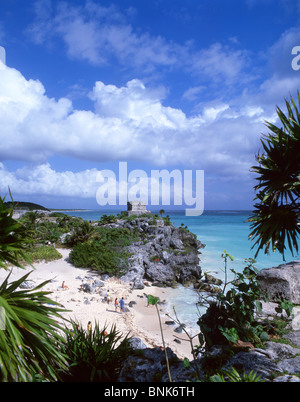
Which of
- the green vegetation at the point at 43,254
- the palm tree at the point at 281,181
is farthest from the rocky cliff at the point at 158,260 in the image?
the palm tree at the point at 281,181

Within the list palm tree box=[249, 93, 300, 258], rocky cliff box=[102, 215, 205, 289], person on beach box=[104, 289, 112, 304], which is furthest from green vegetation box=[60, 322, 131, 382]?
rocky cliff box=[102, 215, 205, 289]

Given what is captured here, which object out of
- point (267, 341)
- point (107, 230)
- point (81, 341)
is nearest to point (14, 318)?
point (81, 341)

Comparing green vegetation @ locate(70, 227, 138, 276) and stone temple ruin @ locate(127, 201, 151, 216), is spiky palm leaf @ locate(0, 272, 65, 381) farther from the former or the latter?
stone temple ruin @ locate(127, 201, 151, 216)

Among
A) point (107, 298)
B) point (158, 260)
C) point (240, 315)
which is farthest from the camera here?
point (158, 260)

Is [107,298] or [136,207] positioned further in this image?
[136,207]

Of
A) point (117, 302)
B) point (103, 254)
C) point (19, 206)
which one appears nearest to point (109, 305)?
point (117, 302)

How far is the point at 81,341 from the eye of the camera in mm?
5148

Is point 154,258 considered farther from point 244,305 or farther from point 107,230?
point 244,305

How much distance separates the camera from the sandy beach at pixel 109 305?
422 inches

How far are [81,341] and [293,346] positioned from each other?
4.29m

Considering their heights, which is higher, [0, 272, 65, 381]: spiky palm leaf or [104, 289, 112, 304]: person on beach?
[0, 272, 65, 381]: spiky palm leaf

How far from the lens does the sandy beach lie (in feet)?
35.2

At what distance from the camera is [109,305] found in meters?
13.2

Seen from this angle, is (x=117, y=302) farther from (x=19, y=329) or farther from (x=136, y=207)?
(x=136, y=207)
